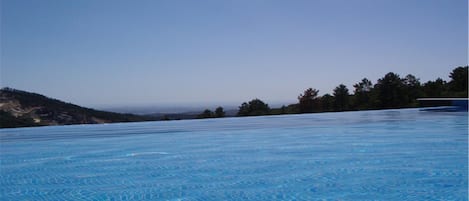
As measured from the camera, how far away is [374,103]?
22.3 m

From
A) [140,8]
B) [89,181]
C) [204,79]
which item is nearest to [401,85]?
[204,79]

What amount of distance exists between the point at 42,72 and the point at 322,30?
1197 cm

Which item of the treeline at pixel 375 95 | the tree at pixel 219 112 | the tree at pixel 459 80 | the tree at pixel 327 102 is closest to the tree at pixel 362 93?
the treeline at pixel 375 95

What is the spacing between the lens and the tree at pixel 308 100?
2272 cm

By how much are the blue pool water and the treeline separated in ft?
46.1

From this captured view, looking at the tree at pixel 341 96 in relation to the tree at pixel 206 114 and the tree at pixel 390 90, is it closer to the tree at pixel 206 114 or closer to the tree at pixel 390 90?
the tree at pixel 390 90

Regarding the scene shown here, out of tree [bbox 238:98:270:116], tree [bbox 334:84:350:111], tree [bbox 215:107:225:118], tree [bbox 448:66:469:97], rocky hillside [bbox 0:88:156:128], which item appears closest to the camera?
rocky hillside [bbox 0:88:156:128]

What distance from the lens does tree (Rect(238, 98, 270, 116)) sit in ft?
67.4

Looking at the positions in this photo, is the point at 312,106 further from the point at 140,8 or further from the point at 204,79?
the point at 140,8

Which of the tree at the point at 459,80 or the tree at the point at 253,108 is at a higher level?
the tree at the point at 459,80

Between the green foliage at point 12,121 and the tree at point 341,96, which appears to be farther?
the tree at point 341,96

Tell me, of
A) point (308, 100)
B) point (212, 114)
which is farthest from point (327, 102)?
point (212, 114)

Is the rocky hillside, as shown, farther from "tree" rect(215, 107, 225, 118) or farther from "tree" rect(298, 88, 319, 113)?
"tree" rect(298, 88, 319, 113)

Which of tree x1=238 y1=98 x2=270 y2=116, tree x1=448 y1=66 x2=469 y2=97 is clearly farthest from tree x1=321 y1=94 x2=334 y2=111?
tree x1=448 y1=66 x2=469 y2=97
